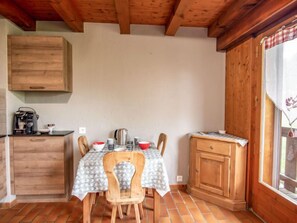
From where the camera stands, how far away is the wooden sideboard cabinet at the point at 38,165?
8.55 ft

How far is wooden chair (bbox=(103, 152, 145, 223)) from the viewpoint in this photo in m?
1.78

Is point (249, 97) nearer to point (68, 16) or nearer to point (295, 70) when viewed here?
point (295, 70)

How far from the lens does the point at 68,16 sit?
8.13 ft

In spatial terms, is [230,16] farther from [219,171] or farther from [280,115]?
[219,171]

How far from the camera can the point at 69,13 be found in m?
2.42

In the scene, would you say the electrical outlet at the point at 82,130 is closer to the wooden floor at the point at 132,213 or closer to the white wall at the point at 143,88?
the white wall at the point at 143,88

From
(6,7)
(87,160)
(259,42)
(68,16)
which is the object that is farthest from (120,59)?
(259,42)

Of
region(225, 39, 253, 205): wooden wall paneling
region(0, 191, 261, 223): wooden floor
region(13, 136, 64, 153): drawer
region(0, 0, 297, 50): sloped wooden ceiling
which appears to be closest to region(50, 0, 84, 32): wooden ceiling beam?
region(0, 0, 297, 50): sloped wooden ceiling

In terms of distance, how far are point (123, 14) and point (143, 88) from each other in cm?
111

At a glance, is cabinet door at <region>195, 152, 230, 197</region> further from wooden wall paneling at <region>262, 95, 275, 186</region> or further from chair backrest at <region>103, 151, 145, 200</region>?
chair backrest at <region>103, 151, 145, 200</region>

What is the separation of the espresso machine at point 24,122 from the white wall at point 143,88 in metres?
0.17

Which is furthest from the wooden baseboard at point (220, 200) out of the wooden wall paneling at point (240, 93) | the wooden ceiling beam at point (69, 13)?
the wooden ceiling beam at point (69, 13)

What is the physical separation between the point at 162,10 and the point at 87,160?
7.09 feet

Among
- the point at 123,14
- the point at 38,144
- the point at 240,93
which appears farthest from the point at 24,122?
the point at 240,93
